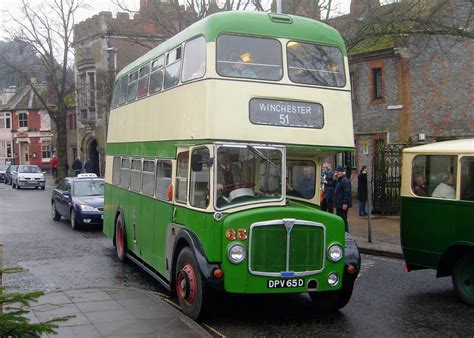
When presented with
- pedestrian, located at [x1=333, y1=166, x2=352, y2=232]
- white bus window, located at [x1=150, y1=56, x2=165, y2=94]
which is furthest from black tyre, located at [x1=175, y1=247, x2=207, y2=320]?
pedestrian, located at [x1=333, y1=166, x2=352, y2=232]

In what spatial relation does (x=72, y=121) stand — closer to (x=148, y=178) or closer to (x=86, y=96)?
(x=86, y=96)

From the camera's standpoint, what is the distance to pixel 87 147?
5003 centimetres

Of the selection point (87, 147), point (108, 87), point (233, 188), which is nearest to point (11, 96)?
point (87, 147)

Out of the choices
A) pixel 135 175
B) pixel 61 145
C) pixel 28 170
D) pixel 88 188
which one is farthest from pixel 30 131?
pixel 135 175

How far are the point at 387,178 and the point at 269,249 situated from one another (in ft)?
43.8

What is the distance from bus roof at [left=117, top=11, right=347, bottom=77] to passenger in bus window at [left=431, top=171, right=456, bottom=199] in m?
2.61

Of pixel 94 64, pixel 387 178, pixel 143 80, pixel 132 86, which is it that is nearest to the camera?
pixel 143 80

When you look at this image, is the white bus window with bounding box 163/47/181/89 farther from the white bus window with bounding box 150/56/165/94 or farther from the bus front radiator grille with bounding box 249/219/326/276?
the bus front radiator grille with bounding box 249/219/326/276

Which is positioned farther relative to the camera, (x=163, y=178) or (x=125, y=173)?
(x=125, y=173)

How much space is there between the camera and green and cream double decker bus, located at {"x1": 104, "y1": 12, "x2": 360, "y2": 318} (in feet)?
24.8

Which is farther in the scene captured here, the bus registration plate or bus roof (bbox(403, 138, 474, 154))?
bus roof (bbox(403, 138, 474, 154))

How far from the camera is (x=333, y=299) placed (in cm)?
842

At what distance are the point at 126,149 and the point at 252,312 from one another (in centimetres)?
524

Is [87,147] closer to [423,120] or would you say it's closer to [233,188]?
[423,120]
